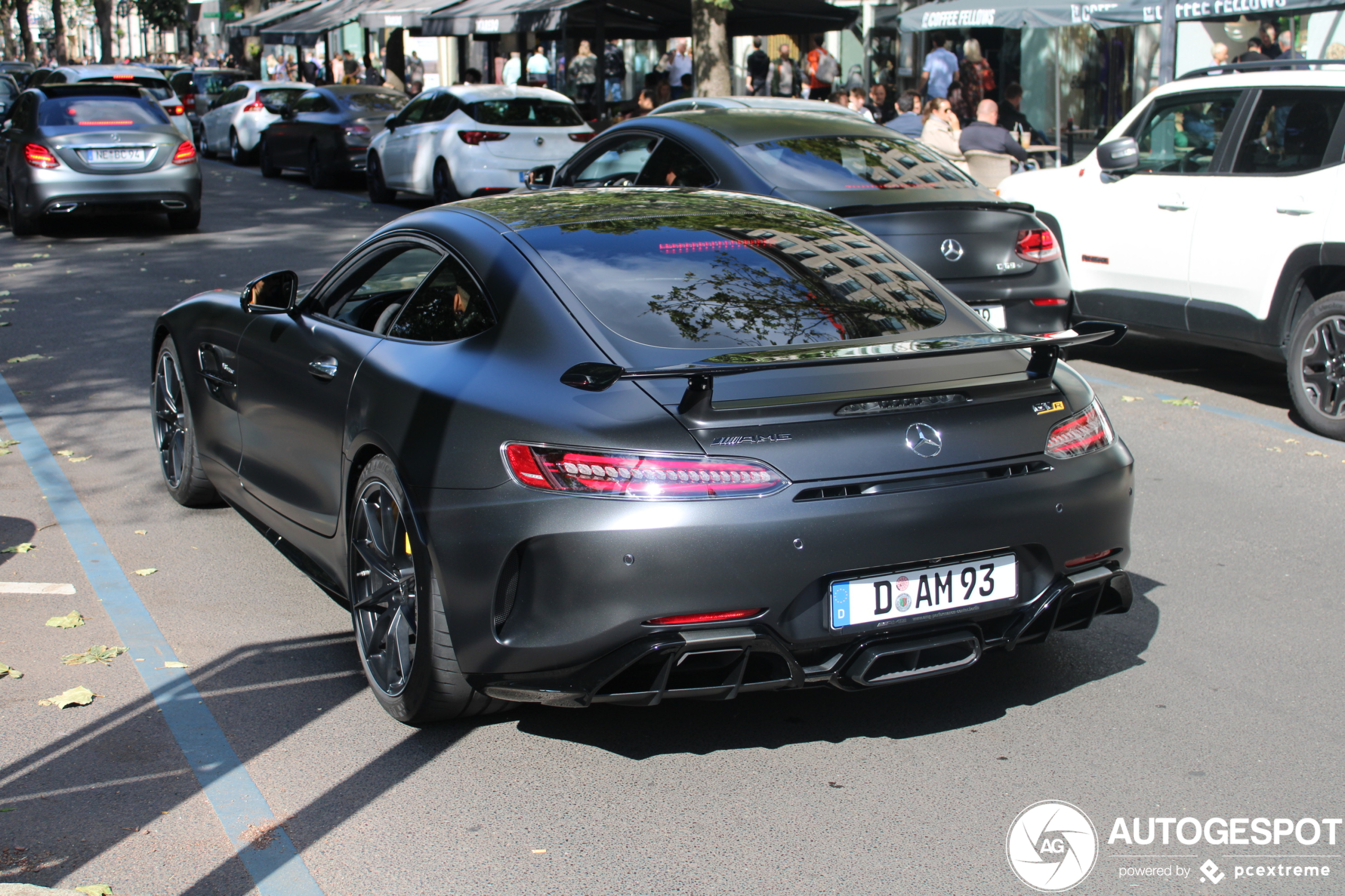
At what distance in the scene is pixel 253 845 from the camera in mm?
3453

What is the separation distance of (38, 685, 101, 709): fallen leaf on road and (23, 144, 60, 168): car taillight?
41.5 ft

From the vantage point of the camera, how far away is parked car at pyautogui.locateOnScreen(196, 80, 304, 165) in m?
26.8

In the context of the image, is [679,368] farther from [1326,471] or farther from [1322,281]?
[1322,281]

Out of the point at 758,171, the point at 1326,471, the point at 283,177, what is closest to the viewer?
the point at 1326,471

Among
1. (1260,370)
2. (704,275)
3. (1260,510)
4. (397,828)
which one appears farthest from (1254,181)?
(397,828)

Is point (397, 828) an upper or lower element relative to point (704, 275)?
lower

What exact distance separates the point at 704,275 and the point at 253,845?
2.03 m

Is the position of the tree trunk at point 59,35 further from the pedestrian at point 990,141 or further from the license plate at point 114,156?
the pedestrian at point 990,141

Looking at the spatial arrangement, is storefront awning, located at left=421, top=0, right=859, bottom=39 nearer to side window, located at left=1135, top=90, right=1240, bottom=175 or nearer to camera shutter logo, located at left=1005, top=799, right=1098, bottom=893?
side window, located at left=1135, top=90, right=1240, bottom=175

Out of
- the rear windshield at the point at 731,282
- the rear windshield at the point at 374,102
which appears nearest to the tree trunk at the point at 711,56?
the rear windshield at the point at 374,102

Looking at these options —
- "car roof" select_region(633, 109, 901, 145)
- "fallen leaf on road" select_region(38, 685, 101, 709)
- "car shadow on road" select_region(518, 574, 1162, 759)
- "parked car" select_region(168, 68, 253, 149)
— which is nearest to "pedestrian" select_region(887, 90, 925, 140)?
"car roof" select_region(633, 109, 901, 145)

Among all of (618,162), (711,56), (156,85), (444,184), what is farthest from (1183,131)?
(156,85)

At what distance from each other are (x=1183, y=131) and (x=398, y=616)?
650 cm

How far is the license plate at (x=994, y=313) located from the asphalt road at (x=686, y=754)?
2118 millimetres
